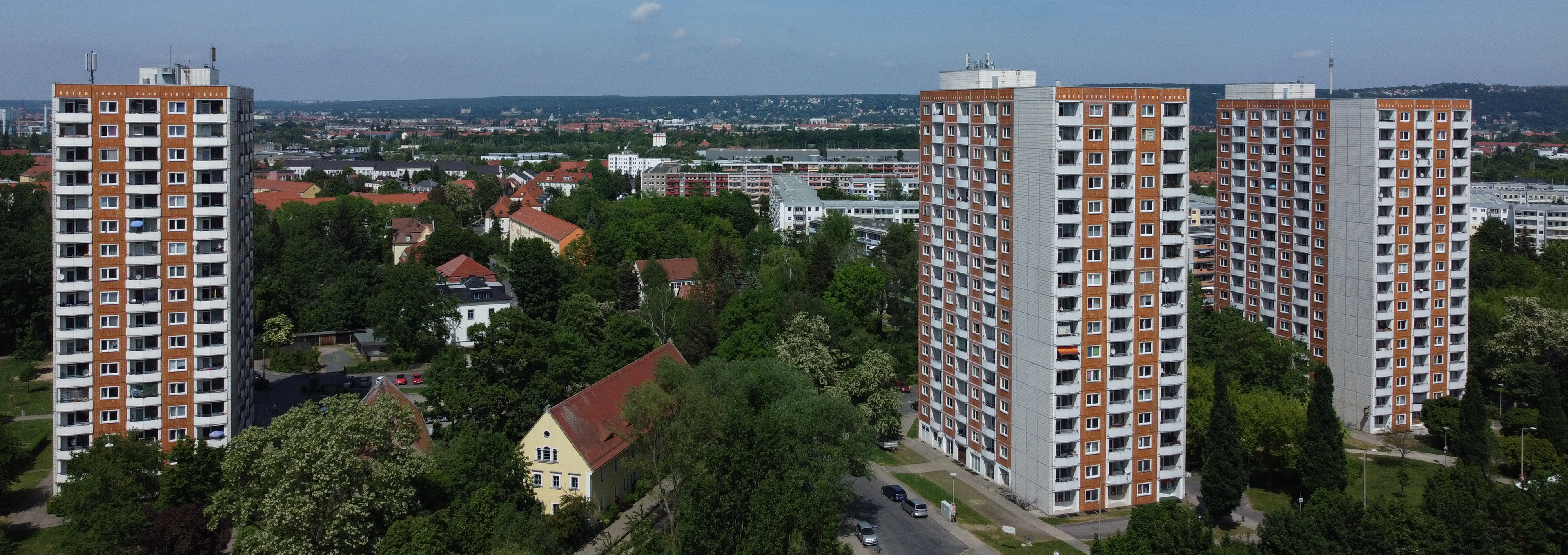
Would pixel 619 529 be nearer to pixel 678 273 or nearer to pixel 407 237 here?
pixel 678 273

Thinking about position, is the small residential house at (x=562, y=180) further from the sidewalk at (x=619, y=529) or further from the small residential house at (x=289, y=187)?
the sidewalk at (x=619, y=529)

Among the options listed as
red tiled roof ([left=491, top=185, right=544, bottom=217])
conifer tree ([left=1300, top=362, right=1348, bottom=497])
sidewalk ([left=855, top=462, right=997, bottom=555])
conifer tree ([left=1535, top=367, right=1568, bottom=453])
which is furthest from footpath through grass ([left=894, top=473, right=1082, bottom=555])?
red tiled roof ([left=491, top=185, right=544, bottom=217])

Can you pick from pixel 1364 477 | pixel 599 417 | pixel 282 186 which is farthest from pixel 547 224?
pixel 1364 477

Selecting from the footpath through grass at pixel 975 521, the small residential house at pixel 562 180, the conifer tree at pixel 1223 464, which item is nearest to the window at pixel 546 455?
the footpath through grass at pixel 975 521

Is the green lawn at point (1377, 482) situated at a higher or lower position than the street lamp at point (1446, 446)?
lower

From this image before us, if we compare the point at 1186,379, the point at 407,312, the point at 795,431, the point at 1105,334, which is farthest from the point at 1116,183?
the point at 407,312
